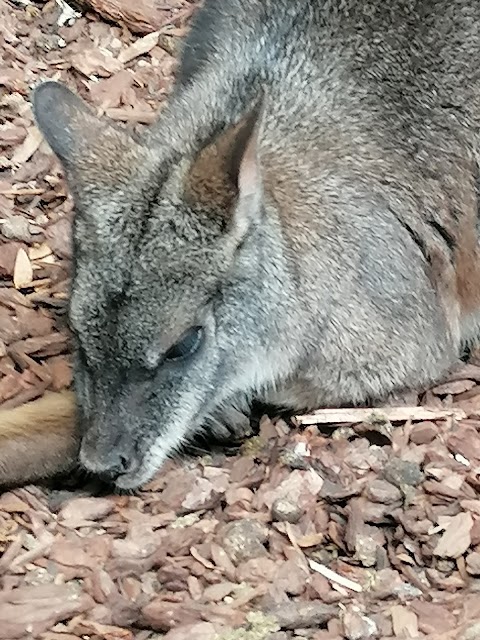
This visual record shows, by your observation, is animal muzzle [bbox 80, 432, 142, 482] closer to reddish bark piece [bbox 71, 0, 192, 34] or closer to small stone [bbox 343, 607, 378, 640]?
small stone [bbox 343, 607, 378, 640]

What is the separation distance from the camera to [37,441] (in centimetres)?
455

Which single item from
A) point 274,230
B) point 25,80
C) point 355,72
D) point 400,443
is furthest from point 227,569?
point 25,80

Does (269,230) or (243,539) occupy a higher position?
(269,230)

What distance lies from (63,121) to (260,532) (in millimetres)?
1566

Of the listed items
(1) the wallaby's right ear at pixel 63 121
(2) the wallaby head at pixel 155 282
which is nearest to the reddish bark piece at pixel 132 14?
(1) the wallaby's right ear at pixel 63 121

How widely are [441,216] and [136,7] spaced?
230cm

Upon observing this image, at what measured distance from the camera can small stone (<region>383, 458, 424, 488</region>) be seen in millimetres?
4402

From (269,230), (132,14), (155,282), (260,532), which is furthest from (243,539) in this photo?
(132,14)

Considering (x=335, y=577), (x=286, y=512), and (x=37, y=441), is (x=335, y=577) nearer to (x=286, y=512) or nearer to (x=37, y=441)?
(x=286, y=512)

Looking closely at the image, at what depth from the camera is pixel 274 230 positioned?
4.32m

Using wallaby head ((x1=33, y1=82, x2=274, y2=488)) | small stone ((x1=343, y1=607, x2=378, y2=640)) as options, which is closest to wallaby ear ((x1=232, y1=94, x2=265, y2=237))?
wallaby head ((x1=33, y1=82, x2=274, y2=488))

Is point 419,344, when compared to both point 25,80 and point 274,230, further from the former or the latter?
point 25,80

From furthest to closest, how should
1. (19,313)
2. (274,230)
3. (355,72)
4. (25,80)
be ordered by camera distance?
1. (25,80)
2. (19,313)
3. (355,72)
4. (274,230)

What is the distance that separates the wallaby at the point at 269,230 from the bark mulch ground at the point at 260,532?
17 centimetres
